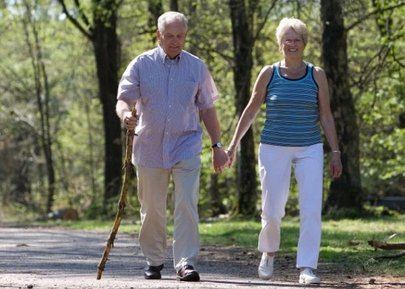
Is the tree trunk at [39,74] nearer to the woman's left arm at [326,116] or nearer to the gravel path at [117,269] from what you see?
the gravel path at [117,269]

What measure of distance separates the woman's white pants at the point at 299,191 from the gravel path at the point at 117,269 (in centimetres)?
33

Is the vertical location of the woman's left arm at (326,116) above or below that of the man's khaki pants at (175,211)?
above

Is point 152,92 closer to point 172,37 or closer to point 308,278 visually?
point 172,37

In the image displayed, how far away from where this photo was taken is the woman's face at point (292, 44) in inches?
344

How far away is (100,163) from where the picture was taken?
55.9 metres

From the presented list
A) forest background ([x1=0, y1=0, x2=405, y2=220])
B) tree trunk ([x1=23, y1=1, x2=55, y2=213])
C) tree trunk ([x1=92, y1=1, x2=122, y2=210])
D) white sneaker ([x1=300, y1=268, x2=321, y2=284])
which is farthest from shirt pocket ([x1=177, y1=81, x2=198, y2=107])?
tree trunk ([x1=23, y1=1, x2=55, y2=213])

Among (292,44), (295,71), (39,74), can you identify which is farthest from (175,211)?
(39,74)

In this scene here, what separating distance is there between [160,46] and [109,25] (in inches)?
794

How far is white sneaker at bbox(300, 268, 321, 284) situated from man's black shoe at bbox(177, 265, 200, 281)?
0.85 metres

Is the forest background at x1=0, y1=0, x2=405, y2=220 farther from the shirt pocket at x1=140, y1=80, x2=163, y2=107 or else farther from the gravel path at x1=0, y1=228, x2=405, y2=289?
the shirt pocket at x1=140, y1=80, x2=163, y2=107

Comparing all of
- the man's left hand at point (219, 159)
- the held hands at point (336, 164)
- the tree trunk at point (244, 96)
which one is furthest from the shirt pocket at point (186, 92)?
the tree trunk at point (244, 96)

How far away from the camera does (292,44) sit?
8.76 meters

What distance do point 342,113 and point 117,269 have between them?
414 inches

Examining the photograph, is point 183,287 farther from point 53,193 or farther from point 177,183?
point 53,193
